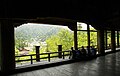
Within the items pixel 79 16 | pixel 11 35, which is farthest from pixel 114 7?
pixel 11 35

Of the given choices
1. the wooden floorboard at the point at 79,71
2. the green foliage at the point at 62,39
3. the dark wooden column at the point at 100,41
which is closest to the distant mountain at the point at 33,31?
the green foliage at the point at 62,39

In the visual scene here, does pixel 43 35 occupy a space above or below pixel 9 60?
above

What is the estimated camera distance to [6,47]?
5.39 meters

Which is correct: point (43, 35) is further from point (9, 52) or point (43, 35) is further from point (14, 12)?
point (14, 12)

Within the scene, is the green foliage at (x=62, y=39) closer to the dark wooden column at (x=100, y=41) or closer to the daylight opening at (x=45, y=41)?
the daylight opening at (x=45, y=41)

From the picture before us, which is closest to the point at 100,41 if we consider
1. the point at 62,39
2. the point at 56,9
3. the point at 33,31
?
the point at 62,39

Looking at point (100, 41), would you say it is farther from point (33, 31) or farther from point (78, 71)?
point (33, 31)

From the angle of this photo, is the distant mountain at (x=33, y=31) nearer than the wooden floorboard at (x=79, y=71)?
No

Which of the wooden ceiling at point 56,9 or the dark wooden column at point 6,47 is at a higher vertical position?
the wooden ceiling at point 56,9

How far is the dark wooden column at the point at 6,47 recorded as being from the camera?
17.5 ft

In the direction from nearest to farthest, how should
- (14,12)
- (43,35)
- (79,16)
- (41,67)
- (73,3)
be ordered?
(14,12) < (73,3) < (79,16) < (41,67) < (43,35)

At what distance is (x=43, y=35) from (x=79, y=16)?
16.0 m

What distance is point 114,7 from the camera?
140 inches

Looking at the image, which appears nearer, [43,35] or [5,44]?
[5,44]
